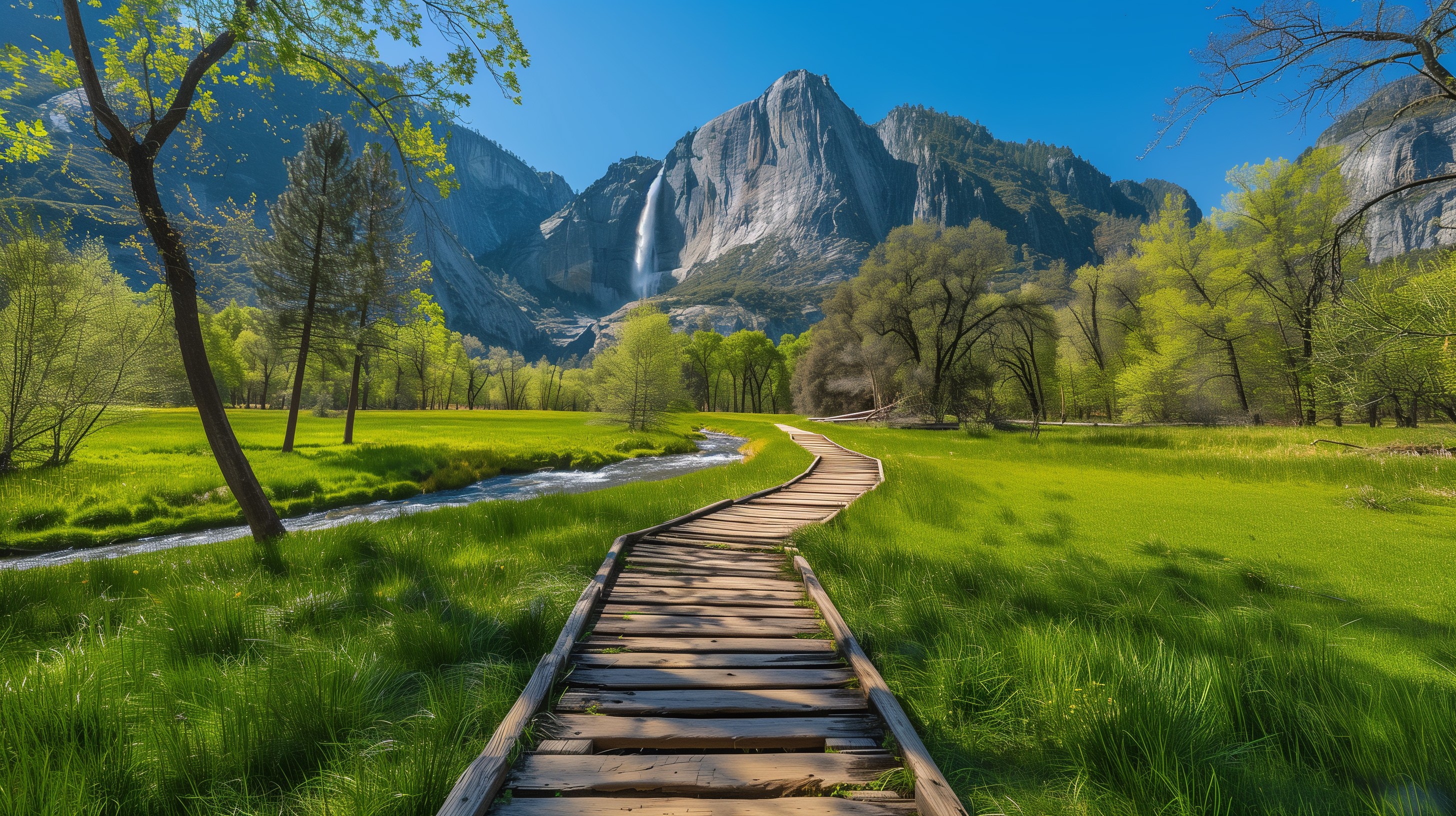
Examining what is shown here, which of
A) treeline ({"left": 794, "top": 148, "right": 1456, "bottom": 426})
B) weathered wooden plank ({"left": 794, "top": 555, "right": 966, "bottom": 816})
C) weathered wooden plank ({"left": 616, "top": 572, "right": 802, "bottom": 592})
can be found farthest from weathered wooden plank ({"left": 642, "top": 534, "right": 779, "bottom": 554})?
treeline ({"left": 794, "top": 148, "right": 1456, "bottom": 426})

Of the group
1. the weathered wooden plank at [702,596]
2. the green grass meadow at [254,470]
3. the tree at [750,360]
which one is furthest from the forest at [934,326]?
the tree at [750,360]

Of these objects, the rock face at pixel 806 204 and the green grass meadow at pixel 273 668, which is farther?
→ the rock face at pixel 806 204

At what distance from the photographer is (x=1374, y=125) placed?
7.70 metres

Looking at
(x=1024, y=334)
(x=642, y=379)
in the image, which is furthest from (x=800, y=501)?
(x=1024, y=334)

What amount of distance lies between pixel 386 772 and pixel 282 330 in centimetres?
2139

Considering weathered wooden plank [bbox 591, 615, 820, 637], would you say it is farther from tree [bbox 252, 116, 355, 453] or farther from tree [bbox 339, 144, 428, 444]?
tree [bbox 339, 144, 428, 444]

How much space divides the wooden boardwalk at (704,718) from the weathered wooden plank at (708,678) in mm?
11

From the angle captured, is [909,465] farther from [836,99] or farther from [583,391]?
[836,99]

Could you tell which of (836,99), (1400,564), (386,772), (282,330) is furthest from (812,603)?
(836,99)

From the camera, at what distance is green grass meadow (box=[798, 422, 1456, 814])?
2.28 m

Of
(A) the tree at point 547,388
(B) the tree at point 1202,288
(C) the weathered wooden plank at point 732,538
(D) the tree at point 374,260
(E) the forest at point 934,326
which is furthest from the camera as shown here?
(A) the tree at point 547,388

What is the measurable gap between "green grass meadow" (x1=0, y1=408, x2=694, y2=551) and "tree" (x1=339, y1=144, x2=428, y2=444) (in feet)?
14.9

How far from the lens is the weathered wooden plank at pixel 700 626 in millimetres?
4051

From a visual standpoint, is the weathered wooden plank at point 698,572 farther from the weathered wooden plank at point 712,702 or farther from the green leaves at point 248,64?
the green leaves at point 248,64
